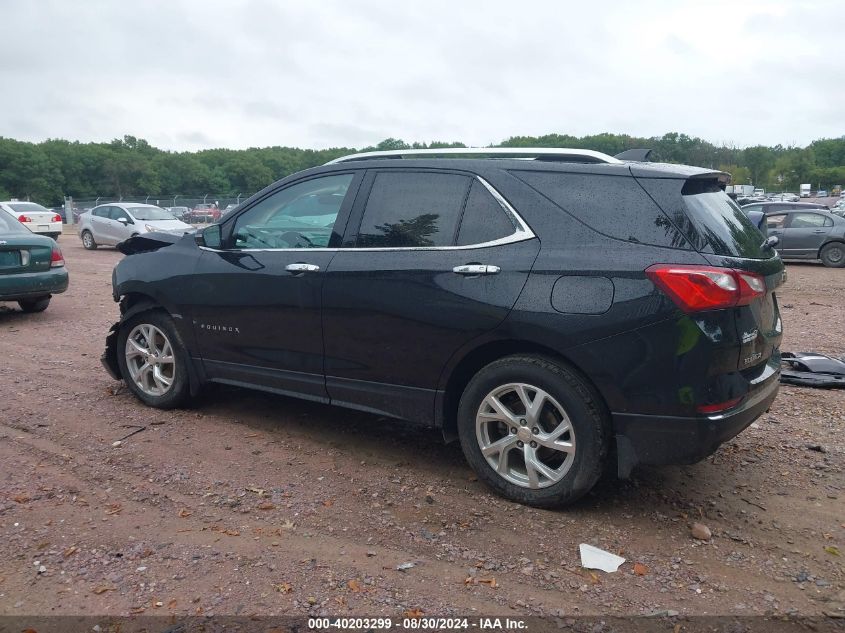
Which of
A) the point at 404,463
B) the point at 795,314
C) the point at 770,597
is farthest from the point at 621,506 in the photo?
the point at 795,314

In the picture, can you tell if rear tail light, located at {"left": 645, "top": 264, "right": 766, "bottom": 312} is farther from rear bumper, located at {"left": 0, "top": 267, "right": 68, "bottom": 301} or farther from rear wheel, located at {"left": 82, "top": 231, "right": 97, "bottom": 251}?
rear wheel, located at {"left": 82, "top": 231, "right": 97, "bottom": 251}

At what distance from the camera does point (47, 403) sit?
5.70 metres

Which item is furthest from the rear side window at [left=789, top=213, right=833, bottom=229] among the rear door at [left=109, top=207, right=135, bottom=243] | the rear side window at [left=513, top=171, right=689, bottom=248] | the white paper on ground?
the white paper on ground

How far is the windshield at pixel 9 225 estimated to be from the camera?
933 centimetres

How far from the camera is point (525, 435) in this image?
3807 mm

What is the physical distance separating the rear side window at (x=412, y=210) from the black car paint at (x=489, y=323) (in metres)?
0.08

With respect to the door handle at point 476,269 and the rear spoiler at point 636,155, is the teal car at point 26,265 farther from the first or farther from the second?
the rear spoiler at point 636,155

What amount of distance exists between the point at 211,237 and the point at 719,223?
3308mm

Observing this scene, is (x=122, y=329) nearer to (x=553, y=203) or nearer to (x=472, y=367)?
(x=472, y=367)

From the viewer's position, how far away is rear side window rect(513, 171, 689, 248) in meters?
3.58

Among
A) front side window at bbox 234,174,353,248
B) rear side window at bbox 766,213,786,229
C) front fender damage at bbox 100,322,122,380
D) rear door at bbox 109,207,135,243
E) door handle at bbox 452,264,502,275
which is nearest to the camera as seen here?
door handle at bbox 452,264,502,275

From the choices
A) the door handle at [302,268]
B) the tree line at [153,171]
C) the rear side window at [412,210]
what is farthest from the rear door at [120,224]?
the tree line at [153,171]

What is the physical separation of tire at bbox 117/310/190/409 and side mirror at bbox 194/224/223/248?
0.64 meters

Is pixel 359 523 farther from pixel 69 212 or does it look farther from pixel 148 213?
pixel 69 212
